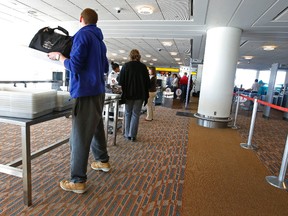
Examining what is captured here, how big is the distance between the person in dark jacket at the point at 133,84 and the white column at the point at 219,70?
2.36 metres

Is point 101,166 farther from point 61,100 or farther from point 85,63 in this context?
point 85,63

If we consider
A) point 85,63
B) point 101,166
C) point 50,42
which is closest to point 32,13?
point 50,42

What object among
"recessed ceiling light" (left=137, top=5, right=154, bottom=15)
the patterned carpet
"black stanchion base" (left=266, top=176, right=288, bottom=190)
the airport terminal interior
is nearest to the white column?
the airport terminal interior

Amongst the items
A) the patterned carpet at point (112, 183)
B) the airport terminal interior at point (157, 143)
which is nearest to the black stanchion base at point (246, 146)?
the airport terminal interior at point (157, 143)

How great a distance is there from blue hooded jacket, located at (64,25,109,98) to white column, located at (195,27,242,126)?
3.87 metres

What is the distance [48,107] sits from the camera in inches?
66.7

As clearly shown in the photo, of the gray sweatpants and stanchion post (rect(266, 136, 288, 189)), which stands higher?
the gray sweatpants

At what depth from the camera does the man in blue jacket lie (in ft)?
5.26

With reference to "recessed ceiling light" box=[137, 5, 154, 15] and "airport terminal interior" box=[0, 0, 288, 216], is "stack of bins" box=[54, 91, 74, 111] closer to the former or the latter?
"airport terminal interior" box=[0, 0, 288, 216]

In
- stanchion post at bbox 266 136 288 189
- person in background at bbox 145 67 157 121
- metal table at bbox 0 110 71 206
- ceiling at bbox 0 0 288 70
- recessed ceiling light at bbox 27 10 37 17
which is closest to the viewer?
metal table at bbox 0 110 71 206

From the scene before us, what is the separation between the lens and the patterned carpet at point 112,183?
166 cm

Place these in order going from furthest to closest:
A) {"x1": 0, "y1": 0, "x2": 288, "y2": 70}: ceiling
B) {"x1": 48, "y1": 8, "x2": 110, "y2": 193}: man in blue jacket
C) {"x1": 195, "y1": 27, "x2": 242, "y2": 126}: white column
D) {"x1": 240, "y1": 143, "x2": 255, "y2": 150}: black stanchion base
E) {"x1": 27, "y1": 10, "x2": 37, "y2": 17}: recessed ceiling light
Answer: {"x1": 27, "y1": 10, "x2": 37, "y2": 17}: recessed ceiling light → {"x1": 195, "y1": 27, "x2": 242, "y2": 126}: white column → {"x1": 0, "y1": 0, "x2": 288, "y2": 70}: ceiling → {"x1": 240, "y1": 143, "x2": 255, "y2": 150}: black stanchion base → {"x1": 48, "y1": 8, "x2": 110, "y2": 193}: man in blue jacket

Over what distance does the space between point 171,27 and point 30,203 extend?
508 centimetres

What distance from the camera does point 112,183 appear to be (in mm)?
2059
